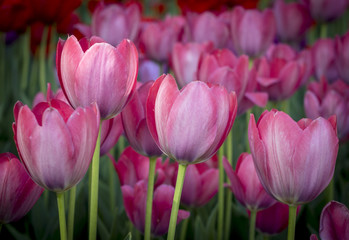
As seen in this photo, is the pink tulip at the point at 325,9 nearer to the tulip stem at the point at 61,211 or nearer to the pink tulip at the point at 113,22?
the pink tulip at the point at 113,22

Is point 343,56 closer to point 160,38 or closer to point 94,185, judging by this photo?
point 160,38

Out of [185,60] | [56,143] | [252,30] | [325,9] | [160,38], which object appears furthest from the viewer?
[325,9]

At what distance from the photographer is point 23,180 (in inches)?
21.0

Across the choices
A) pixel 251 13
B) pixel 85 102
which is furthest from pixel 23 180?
pixel 251 13

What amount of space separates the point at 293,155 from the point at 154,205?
0.24m

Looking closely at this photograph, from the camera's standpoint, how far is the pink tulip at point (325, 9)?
1358 millimetres

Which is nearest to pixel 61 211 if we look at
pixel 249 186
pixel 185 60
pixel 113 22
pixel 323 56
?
pixel 249 186

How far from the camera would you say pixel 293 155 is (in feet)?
1.57

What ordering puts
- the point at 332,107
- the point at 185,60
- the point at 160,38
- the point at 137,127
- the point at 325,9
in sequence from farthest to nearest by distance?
the point at 325,9 < the point at 160,38 < the point at 185,60 < the point at 332,107 < the point at 137,127

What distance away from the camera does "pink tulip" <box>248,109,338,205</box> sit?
47cm

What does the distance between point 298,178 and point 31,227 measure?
0.54 m

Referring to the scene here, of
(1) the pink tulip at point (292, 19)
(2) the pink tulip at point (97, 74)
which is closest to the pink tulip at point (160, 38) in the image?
(1) the pink tulip at point (292, 19)

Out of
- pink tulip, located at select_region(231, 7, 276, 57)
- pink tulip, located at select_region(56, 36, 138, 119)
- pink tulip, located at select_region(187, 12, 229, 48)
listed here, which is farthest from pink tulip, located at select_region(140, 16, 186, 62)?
pink tulip, located at select_region(56, 36, 138, 119)

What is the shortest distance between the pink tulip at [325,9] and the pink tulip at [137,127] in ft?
3.18
